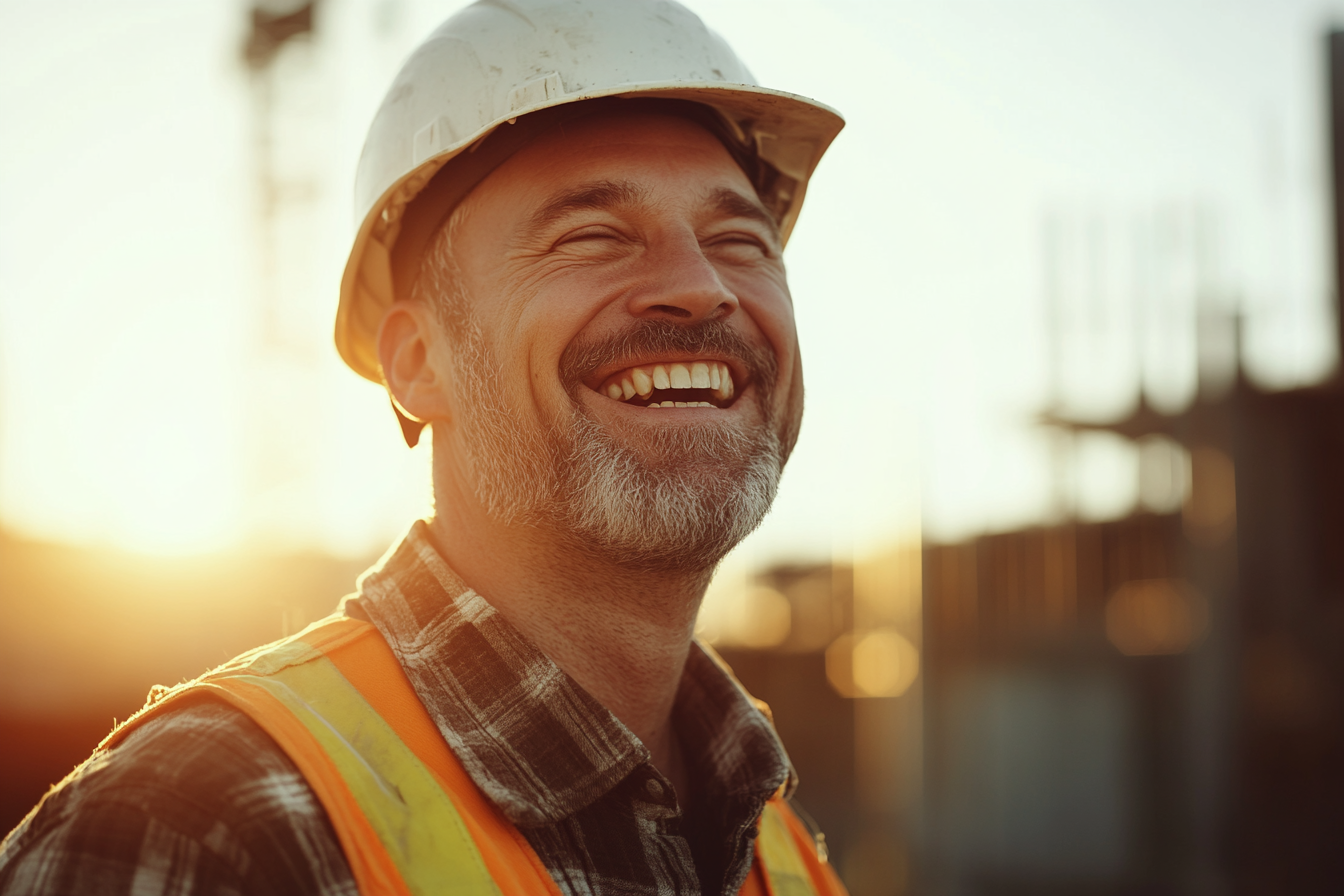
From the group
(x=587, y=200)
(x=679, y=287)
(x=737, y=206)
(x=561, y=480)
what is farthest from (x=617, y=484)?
(x=737, y=206)

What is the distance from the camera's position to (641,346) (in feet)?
7.71

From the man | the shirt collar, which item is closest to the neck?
the man

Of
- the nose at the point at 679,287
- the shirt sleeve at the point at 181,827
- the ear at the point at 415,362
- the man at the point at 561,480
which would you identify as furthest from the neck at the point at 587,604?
the shirt sleeve at the point at 181,827

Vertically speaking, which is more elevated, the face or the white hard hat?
the white hard hat

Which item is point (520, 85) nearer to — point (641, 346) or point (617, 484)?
point (641, 346)

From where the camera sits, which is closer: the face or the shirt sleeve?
the shirt sleeve

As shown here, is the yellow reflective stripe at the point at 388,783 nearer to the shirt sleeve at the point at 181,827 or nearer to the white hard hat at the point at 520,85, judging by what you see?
the shirt sleeve at the point at 181,827

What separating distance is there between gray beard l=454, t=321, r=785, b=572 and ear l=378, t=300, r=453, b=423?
16 centimetres

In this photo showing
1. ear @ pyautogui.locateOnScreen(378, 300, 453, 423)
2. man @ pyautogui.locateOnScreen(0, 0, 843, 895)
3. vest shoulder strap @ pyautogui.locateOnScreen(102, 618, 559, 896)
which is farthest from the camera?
ear @ pyautogui.locateOnScreen(378, 300, 453, 423)

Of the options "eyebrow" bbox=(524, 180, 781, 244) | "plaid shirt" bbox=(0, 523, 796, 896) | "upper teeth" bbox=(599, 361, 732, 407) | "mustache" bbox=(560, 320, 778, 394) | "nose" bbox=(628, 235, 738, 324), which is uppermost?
"eyebrow" bbox=(524, 180, 781, 244)

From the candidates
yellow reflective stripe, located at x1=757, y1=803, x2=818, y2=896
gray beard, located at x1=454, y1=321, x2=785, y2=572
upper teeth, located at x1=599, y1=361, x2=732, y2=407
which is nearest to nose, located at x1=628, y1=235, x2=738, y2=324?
upper teeth, located at x1=599, y1=361, x2=732, y2=407

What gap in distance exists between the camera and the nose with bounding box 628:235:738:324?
235cm

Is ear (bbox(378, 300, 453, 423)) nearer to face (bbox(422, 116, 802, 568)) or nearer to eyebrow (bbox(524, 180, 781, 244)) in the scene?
face (bbox(422, 116, 802, 568))

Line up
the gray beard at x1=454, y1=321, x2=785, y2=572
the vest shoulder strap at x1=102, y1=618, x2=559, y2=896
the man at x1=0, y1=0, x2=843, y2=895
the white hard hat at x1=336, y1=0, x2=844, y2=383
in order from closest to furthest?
the vest shoulder strap at x1=102, y1=618, x2=559, y2=896
the man at x1=0, y1=0, x2=843, y2=895
the gray beard at x1=454, y1=321, x2=785, y2=572
the white hard hat at x1=336, y1=0, x2=844, y2=383
